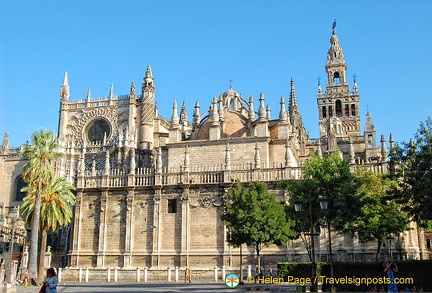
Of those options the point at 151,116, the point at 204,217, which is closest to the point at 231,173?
the point at 204,217

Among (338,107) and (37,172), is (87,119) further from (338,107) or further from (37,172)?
(338,107)

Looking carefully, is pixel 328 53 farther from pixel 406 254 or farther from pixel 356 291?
pixel 356 291

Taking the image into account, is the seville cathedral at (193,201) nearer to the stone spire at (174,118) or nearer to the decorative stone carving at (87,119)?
the stone spire at (174,118)

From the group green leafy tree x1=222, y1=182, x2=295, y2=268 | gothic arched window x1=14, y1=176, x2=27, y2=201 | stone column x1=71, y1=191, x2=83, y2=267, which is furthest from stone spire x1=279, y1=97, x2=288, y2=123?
gothic arched window x1=14, y1=176, x2=27, y2=201

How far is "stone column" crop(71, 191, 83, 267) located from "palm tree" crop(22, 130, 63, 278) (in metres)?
5.87

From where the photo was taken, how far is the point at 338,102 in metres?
80.6

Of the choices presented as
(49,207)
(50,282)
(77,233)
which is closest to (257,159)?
(49,207)

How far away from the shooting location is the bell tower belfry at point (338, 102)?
77875 millimetres

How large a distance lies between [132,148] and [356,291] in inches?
1255

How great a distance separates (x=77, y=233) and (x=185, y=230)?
8047 mm

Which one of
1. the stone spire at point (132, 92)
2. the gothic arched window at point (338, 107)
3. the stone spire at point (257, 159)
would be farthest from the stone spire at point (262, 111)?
the gothic arched window at point (338, 107)

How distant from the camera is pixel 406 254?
2812cm

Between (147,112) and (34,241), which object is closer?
(34,241)

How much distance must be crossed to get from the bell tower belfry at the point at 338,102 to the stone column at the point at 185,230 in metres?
47.9
